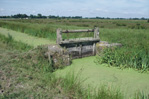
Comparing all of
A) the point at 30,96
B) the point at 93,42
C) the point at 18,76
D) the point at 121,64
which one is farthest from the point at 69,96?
the point at 93,42

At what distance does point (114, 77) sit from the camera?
414cm

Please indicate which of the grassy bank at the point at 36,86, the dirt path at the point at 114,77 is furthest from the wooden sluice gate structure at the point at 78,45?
the grassy bank at the point at 36,86

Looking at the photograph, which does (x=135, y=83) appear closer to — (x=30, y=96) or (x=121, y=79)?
(x=121, y=79)

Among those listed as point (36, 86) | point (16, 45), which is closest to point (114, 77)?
point (36, 86)

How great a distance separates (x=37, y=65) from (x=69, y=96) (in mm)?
1964

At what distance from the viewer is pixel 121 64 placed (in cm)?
495

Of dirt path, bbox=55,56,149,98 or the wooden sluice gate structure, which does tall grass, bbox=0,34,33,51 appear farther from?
dirt path, bbox=55,56,149,98

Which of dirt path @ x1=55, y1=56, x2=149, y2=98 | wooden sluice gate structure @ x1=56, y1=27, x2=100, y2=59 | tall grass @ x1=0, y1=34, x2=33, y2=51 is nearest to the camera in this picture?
dirt path @ x1=55, y1=56, x2=149, y2=98

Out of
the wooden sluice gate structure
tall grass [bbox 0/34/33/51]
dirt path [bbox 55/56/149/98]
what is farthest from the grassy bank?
tall grass [bbox 0/34/33/51]

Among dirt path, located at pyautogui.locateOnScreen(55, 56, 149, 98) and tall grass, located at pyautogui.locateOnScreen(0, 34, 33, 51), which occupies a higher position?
tall grass, located at pyautogui.locateOnScreen(0, 34, 33, 51)

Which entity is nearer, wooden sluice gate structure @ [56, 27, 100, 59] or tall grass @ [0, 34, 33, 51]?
wooden sluice gate structure @ [56, 27, 100, 59]

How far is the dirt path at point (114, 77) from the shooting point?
139 inches

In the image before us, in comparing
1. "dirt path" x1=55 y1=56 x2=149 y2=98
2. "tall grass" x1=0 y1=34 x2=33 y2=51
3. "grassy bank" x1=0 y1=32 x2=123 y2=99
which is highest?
"tall grass" x1=0 y1=34 x2=33 y2=51

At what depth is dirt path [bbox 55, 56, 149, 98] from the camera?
353cm
